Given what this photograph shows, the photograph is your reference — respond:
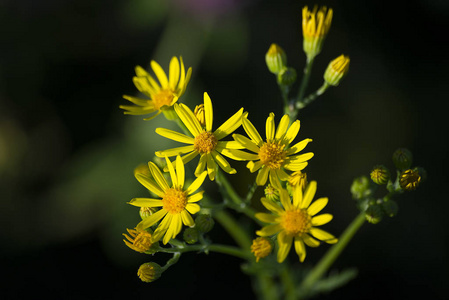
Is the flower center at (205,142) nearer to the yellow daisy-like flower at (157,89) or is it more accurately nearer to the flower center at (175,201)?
the flower center at (175,201)

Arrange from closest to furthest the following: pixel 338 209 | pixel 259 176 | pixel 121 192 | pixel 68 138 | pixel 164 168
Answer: pixel 259 176 < pixel 164 168 < pixel 121 192 < pixel 338 209 < pixel 68 138

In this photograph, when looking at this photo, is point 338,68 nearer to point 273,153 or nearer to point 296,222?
point 273,153

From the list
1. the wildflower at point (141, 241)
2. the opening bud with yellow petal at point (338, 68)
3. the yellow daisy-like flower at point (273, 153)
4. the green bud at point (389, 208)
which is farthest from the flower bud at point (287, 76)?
the wildflower at point (141, 241)

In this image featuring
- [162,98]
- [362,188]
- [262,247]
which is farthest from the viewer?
[162,98]

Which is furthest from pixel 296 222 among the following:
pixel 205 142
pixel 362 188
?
pixel 205 142

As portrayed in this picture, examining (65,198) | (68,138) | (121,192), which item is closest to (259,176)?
(121,192)

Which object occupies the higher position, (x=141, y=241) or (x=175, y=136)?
(x=175, y=136)

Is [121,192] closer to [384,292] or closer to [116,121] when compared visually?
[116,121]

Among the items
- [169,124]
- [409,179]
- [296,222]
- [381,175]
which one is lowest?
[409,179]
